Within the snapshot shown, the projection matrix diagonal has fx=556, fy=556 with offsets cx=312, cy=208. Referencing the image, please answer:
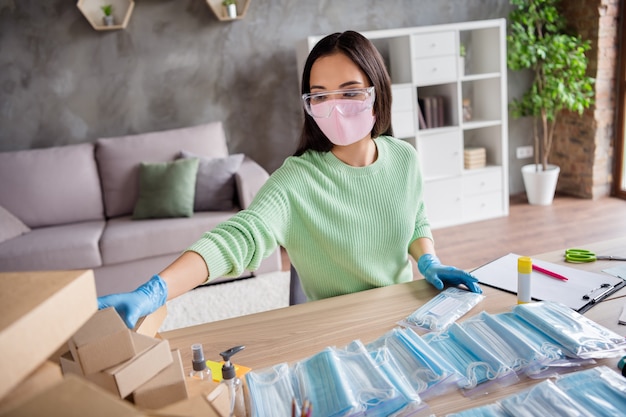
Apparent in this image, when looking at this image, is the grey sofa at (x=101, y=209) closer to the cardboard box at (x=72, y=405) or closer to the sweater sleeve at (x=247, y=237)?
the sweater sleeve at (x=247, y=237)

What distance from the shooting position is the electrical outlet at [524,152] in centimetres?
483

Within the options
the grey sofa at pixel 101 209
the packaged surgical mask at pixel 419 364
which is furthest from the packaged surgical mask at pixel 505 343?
the grey sofa at pixel 101 209

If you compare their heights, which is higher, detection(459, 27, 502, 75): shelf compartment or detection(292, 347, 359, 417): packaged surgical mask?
detection(459, 27, 502, 75): shelf compartment

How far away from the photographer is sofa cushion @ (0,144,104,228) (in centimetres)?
358

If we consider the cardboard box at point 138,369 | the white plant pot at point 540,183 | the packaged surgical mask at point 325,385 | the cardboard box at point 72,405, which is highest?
the cardboard box at point 72,405

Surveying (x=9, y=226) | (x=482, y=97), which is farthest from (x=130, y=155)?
(x=482, y=97)

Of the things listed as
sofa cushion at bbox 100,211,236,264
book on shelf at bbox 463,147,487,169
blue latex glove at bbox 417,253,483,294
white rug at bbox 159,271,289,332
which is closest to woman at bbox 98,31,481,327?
blue latex glove at bbox 417,253,483,294

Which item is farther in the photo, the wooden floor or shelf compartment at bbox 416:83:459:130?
shelf compartment at bbox 416:83:459:130

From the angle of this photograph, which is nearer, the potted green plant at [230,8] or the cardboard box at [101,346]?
the cardboard box at [101,346]

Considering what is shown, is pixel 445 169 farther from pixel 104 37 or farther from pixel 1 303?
pixel 1 303

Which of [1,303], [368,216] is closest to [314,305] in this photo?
[368,216]

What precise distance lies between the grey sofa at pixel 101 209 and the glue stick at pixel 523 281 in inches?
92.1

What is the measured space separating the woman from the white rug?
58.7 inches

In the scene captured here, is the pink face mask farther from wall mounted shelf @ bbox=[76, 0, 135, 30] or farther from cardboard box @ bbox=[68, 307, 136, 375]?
wall mounted shelf @ bbox=[76, 0, 135, 30]
